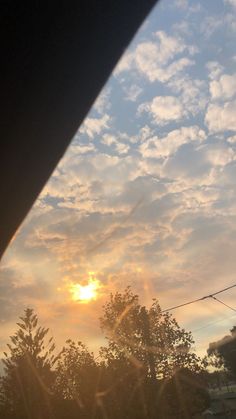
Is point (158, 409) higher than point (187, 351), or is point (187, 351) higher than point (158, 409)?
point (187, 351)

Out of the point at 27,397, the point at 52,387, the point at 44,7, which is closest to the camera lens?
the point at 44,7

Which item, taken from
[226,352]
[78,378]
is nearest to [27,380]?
[78,378]

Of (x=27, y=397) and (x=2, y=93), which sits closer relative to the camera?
(x=2, y=93)

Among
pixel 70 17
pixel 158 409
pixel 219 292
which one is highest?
pixel 219 292

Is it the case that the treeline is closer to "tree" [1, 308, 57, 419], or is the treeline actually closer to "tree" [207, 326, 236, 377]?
"tree" [1, 308, 57, 419]

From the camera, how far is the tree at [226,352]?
8425 centimetres

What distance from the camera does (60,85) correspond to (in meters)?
3.37

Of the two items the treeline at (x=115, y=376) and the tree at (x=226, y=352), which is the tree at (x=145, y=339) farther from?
the tree at (x=226, y=352)

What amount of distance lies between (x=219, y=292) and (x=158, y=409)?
27.0 feet

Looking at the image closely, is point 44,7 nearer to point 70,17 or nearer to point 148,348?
point 70,17

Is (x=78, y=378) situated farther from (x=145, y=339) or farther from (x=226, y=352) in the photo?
(x=226, y=352)

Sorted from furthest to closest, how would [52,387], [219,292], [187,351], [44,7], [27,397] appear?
1. [187,351]
2. [52,387]
3. [27,397]
4. [219,292]
5. [44,7]

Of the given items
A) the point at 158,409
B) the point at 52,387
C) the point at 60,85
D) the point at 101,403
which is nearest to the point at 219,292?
the point at 158,409

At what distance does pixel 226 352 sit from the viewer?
284 ft
